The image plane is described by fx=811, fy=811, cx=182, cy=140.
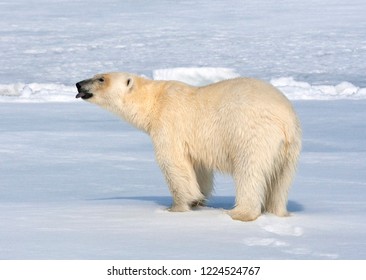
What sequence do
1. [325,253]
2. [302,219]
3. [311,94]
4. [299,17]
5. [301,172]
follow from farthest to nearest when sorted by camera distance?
1. [299,17]
2. [311,94]
3. [301,172]
4. [302,219]
5. [325,253]

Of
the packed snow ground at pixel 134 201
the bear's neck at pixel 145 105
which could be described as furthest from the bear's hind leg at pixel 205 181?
the bear's neck at pixel 145 105

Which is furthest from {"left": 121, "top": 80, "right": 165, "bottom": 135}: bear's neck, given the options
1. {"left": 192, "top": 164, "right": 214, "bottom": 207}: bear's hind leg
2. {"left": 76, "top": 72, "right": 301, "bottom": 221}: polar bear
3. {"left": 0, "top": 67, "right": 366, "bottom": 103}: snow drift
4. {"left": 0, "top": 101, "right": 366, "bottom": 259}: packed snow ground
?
{"left": 0, "top": 67, "right": 366, "bottom": 103}: snow drift

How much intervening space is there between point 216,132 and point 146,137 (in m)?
3.94

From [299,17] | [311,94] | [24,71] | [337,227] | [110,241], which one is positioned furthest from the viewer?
[299,17]

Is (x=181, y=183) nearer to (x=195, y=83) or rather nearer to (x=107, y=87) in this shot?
(x=107, y=87)

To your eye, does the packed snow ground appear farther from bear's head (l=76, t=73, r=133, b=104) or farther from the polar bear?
bear's head (l=76, t=73, r=133, b=104)

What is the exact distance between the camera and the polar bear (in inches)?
165

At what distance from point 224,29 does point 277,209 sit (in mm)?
14959

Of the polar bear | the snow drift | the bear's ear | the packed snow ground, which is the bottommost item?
the snow drift

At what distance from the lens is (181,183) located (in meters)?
4.55

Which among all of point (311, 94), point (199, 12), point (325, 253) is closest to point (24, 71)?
point (311, 94)

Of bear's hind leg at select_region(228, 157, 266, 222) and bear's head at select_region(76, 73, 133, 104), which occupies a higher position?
bear's head at select_region(76, 73, 133, 104)
